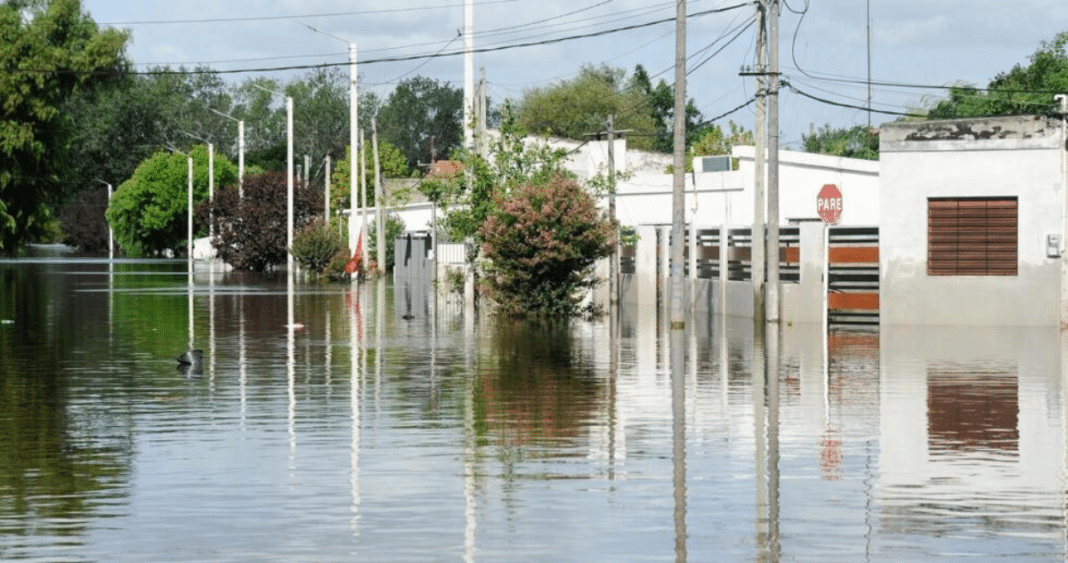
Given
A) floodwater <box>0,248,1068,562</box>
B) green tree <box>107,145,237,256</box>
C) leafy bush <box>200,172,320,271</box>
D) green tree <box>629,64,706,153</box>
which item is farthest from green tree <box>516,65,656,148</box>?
floodwater <box>0,248,1068,562</box>

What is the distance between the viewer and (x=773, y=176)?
36.2m

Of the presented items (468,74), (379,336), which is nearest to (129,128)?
(468,74)

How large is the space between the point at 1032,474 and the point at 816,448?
211 centimetres

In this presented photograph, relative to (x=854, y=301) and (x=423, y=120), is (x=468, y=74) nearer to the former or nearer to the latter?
(x=854, y=301)

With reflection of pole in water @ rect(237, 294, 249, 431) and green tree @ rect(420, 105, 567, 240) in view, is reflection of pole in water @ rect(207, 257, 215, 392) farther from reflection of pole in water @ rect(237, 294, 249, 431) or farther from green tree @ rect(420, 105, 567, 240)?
green tree @ rect(420, 105, 567, 240)

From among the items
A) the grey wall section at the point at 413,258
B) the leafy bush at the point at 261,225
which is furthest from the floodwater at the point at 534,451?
the leafy bush at the point at 261,225

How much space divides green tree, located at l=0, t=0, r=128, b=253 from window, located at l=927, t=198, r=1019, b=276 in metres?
46.7

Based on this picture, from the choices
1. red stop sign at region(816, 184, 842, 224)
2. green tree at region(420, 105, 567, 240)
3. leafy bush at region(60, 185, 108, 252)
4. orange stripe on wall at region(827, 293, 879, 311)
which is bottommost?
orange stripe on wall at region(827, 293, 879, 311)

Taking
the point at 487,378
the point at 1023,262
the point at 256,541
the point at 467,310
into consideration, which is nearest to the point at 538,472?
the point at 256,541

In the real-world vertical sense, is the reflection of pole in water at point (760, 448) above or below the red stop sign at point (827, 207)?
below

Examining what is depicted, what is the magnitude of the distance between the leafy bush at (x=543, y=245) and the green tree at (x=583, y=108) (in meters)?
101

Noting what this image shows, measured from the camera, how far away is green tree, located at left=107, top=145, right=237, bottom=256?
14838 centimetres

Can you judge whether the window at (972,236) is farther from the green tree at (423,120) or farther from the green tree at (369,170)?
the green tree at (423,120)

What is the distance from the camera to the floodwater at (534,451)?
36.1 ft
